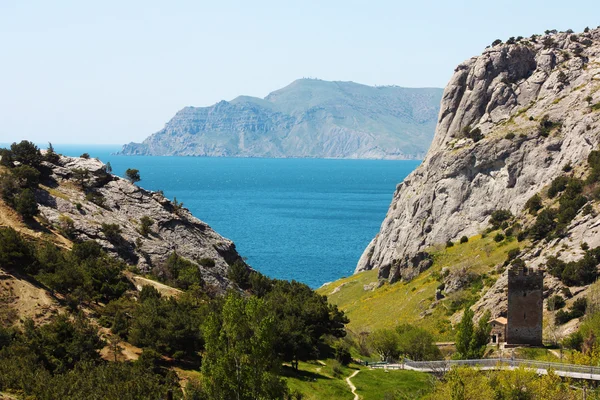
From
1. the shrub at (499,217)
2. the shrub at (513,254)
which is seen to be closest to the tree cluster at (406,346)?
the shrub at (513,254)

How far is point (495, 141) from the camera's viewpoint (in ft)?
425

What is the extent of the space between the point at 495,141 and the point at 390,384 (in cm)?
7363

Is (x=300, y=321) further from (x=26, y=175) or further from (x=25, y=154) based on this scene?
(x=25, y=154)

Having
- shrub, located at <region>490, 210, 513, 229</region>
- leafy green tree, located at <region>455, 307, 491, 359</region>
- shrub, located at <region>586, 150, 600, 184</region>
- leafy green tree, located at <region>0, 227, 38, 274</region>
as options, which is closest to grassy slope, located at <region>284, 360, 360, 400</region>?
leafy green tree, located at <region>455, 307, 491, 359</region>

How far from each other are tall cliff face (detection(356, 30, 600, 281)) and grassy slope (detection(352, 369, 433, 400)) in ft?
163

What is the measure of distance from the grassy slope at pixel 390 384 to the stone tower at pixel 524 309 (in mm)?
11570

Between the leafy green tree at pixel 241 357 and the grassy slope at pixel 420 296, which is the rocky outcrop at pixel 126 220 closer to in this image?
the grassy slope at pixel 420 296

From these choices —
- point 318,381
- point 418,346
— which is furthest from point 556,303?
point 318,381

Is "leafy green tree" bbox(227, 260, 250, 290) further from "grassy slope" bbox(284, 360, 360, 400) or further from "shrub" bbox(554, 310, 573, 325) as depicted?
"shrub" bbox(554, 310, 573, 325)

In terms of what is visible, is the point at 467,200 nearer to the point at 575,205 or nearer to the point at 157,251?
the point at 575,205

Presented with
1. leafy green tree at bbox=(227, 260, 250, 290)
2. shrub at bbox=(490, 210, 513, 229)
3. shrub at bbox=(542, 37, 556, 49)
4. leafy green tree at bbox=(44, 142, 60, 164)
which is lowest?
leafy green tree at bbox=(227, 260, 250, 290)

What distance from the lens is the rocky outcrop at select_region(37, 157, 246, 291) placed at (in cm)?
8106

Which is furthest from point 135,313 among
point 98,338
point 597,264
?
point 597,264

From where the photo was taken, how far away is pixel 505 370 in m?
59.8
